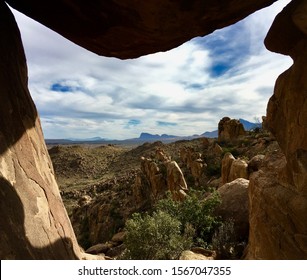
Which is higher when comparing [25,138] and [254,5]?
[254,5]

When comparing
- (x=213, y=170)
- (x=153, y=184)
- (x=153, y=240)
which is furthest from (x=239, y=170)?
(x=153, y=184)

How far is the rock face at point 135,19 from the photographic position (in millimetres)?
6371

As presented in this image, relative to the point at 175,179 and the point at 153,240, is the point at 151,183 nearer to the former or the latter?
the point at 175,179

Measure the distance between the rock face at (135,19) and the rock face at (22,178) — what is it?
1.05 m

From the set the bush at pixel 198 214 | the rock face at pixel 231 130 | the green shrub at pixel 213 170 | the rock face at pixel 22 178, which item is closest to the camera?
the rock face at pixel 22 178

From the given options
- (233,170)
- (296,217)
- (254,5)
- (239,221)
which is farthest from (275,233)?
(233,170)

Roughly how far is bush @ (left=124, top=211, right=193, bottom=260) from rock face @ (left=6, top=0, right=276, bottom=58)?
612 centimetres

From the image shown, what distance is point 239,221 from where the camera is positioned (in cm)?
1459

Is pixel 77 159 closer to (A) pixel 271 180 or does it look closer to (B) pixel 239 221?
(B) pixel 239 221

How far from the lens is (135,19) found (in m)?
6.73

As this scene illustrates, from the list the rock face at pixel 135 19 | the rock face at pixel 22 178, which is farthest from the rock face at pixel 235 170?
the rock face at pixel 22 178

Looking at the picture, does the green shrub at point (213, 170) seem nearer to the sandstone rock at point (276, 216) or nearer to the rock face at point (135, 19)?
the sandstone rock at point (276, 216)

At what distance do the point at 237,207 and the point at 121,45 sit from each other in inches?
428

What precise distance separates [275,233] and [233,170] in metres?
16.4
